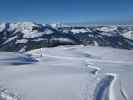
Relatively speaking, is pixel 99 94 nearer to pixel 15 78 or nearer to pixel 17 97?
pixel 17 97

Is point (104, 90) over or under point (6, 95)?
under

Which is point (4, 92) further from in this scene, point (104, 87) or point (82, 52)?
point (82, 52)

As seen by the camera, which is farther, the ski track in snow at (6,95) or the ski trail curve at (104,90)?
the ski trail curve at (104,90)

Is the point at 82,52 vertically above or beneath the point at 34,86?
beneath

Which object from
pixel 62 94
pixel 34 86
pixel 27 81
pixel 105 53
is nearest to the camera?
pixel 62 94

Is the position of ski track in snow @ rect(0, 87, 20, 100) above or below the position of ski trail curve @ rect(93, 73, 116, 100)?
above

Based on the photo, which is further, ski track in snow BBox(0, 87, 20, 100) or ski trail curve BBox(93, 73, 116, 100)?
ski trail curve BBox(93, 73, 116, 100)

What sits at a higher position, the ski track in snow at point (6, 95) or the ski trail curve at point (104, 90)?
the ski track in snow at point (6, 95)

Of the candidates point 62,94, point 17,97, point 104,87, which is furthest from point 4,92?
point 104,87

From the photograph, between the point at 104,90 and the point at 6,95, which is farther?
the point at 104,90

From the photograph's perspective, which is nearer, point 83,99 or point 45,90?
point 83,99

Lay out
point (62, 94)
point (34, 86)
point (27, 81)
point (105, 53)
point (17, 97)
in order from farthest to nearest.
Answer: point (105, 53)
point (27, 81)
point (34, 86)
point (62, 94)
point (17, 97)
